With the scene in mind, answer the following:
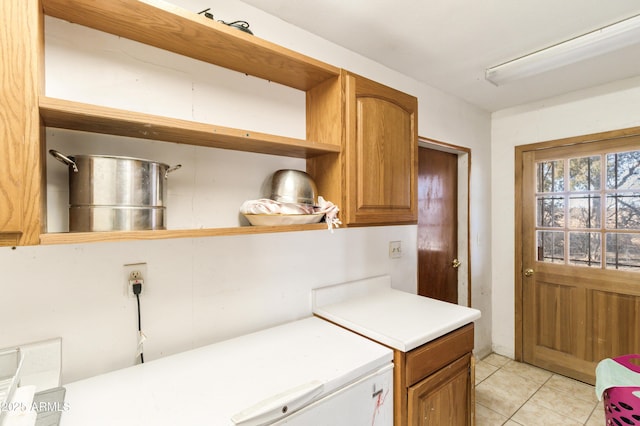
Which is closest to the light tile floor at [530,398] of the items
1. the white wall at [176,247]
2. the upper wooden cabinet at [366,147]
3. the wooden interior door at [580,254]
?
the wooden interior door at [580,254]

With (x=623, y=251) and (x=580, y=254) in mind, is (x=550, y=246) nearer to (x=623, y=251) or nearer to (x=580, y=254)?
(x=580, y=254)

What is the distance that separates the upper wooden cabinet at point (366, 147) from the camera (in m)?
1.41

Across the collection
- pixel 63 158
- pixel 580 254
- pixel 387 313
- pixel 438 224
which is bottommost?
pixel 387 313

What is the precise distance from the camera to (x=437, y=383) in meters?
1.37

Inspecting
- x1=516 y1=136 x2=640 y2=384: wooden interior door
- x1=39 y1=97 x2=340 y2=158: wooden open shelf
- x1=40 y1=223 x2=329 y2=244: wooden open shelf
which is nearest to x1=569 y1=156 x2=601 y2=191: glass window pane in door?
x1=516 y1=136 x2=640 y2=384: wooden interior door

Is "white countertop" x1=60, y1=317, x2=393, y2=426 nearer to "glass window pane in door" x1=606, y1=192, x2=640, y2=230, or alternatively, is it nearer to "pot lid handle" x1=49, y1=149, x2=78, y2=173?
"pot lid handle" x1=49, y1=149, x2=78, y2=173

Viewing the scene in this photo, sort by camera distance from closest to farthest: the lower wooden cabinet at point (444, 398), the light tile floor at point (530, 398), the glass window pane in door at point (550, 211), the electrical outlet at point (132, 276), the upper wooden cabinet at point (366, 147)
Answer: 1. the electrical outlet at point (132, 276)
2. the lower wooden cabinet at point (444, 398)
3. the upper wooden cabinet at point (366, 147)
4. the light tile floor at point (530, 398)
5. the glass window pane in door at point (550, 211)

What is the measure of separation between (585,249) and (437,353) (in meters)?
2.03

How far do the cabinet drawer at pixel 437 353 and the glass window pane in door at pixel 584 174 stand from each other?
183 cm

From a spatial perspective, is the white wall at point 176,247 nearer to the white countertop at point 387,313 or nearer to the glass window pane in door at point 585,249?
the white countertop at point 387,313

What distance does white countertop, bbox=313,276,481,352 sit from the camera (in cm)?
130

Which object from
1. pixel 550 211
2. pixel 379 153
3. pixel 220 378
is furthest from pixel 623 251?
pixel 220 378

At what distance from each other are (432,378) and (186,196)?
1318mm

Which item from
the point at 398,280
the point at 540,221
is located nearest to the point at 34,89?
the point at 398,280
